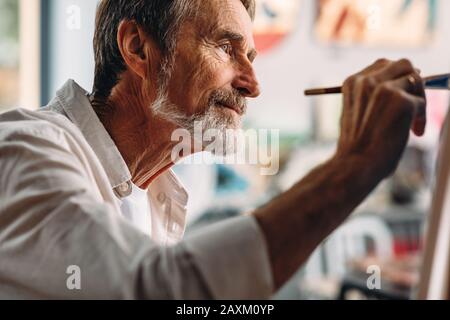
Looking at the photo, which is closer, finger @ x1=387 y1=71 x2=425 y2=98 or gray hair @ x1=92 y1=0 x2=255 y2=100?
finger @ x1=387 y1=71 x2=425 y2=98

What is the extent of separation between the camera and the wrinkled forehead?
1009 mm

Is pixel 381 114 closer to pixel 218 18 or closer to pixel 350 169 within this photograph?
pixel 350 169

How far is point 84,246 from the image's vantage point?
66 centimetres

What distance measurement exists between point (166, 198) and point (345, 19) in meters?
2.00

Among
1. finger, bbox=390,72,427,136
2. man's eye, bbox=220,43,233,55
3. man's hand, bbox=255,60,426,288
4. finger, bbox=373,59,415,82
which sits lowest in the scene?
man's hand, bbox=255,60,426,288

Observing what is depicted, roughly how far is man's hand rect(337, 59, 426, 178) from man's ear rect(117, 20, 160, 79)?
408mm

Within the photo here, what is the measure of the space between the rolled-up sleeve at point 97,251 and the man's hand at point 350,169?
0.03 metres

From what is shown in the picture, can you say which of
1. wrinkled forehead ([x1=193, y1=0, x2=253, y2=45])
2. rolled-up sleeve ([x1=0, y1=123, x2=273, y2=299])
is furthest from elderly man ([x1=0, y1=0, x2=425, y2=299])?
wrinkled forehead ([x1=193, y1=0, x2=253, y2=45])

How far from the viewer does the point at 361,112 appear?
72 cm

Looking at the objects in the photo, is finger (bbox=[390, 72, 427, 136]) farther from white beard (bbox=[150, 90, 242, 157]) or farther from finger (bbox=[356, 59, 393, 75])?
white beard (bbox=[150, 90, 242, 157])

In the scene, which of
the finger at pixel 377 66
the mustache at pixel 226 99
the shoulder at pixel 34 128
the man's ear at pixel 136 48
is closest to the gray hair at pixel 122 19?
the man's ear at pixel 136 48

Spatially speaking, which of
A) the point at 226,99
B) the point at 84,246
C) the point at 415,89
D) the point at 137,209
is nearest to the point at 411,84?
the point at 415,89
